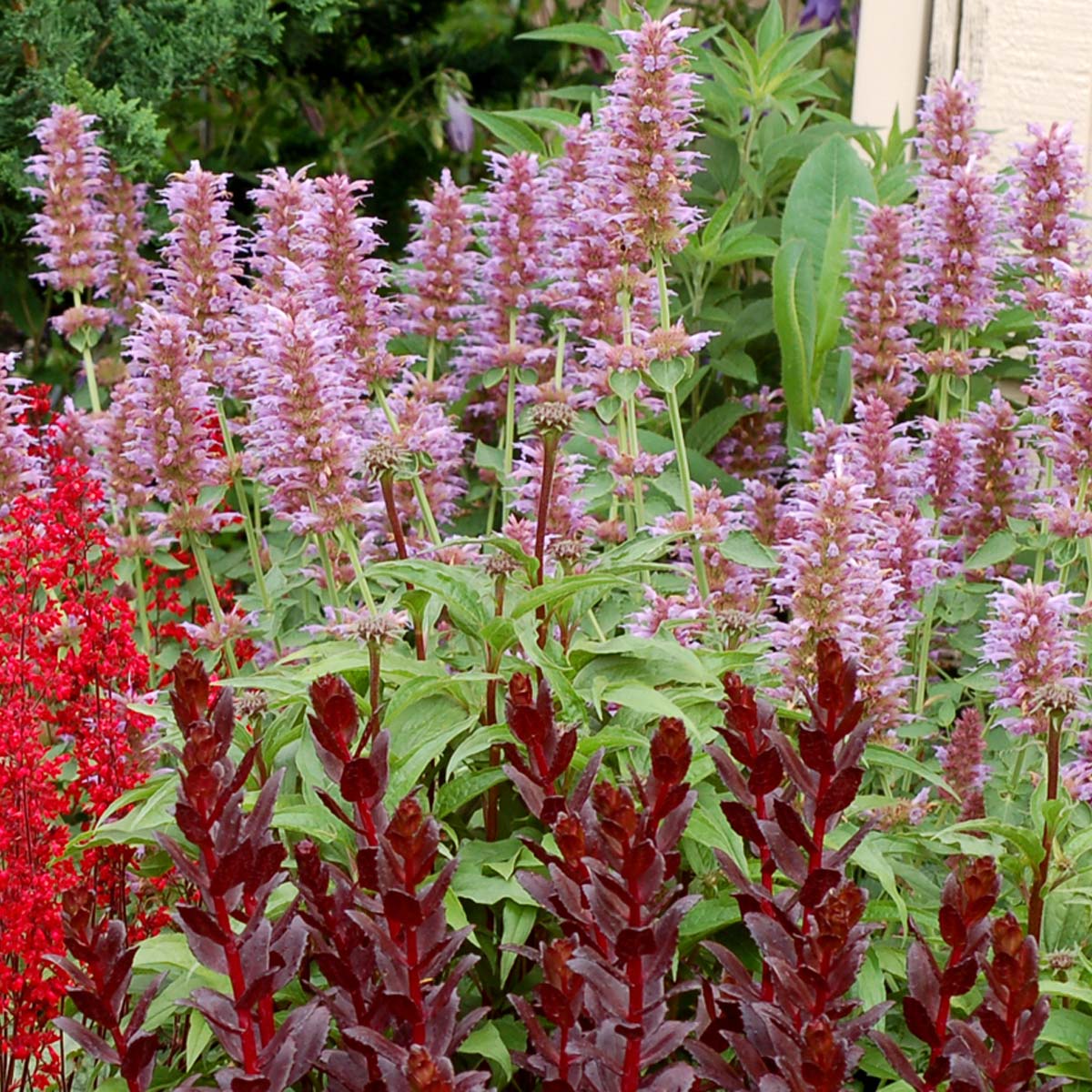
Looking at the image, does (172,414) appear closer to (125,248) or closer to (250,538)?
(250,538)

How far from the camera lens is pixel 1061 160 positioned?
254 centimetres

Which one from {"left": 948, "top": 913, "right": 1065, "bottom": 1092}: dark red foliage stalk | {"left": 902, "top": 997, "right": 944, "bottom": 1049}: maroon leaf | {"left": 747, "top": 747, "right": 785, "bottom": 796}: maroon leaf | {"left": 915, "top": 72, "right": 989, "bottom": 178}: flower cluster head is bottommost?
{"left": 902, "top": 997, "right": 944, "bottom": 1049}: maroon leaf

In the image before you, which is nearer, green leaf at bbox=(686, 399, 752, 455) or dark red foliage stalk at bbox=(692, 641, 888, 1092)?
dark red foliage stalk at bbox=(692, 641, 888, 1092)

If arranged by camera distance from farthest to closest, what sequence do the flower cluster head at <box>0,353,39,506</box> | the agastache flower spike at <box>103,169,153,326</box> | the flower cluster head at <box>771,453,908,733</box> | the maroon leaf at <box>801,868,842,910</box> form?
the agastache flower spike at <box>103,169,153,326</box>, the flower cluster head at <box>0,353,39,506</box>, the flower cluster head at <box>771,453,908,733</box>, the maroon leaf at <box>801,868,842,910</box>

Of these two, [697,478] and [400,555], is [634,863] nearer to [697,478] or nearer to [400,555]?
[400,555]

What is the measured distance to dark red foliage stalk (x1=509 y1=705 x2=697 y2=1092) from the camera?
106 centimetres

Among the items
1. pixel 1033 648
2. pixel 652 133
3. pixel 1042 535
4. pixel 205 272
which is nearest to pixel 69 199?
pixel 205 272

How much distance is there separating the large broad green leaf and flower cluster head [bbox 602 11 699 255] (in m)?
0.97

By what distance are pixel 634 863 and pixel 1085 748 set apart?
3.55 ft

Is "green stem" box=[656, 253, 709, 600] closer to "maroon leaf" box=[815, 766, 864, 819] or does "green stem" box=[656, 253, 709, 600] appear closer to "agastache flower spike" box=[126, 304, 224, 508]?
"agastache flower spike" box=[126, 304, 224, 508]

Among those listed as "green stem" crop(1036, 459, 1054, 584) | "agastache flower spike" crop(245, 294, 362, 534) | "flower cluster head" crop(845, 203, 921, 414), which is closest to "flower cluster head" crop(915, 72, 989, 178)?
"flower cluster head" crop(845, 203, 921, 414)

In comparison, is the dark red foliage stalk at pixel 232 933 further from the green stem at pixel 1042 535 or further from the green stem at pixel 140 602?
the green stem at pixel 140 602

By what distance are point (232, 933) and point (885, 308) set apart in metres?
1.79

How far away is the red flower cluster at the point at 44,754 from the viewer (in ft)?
5.78
